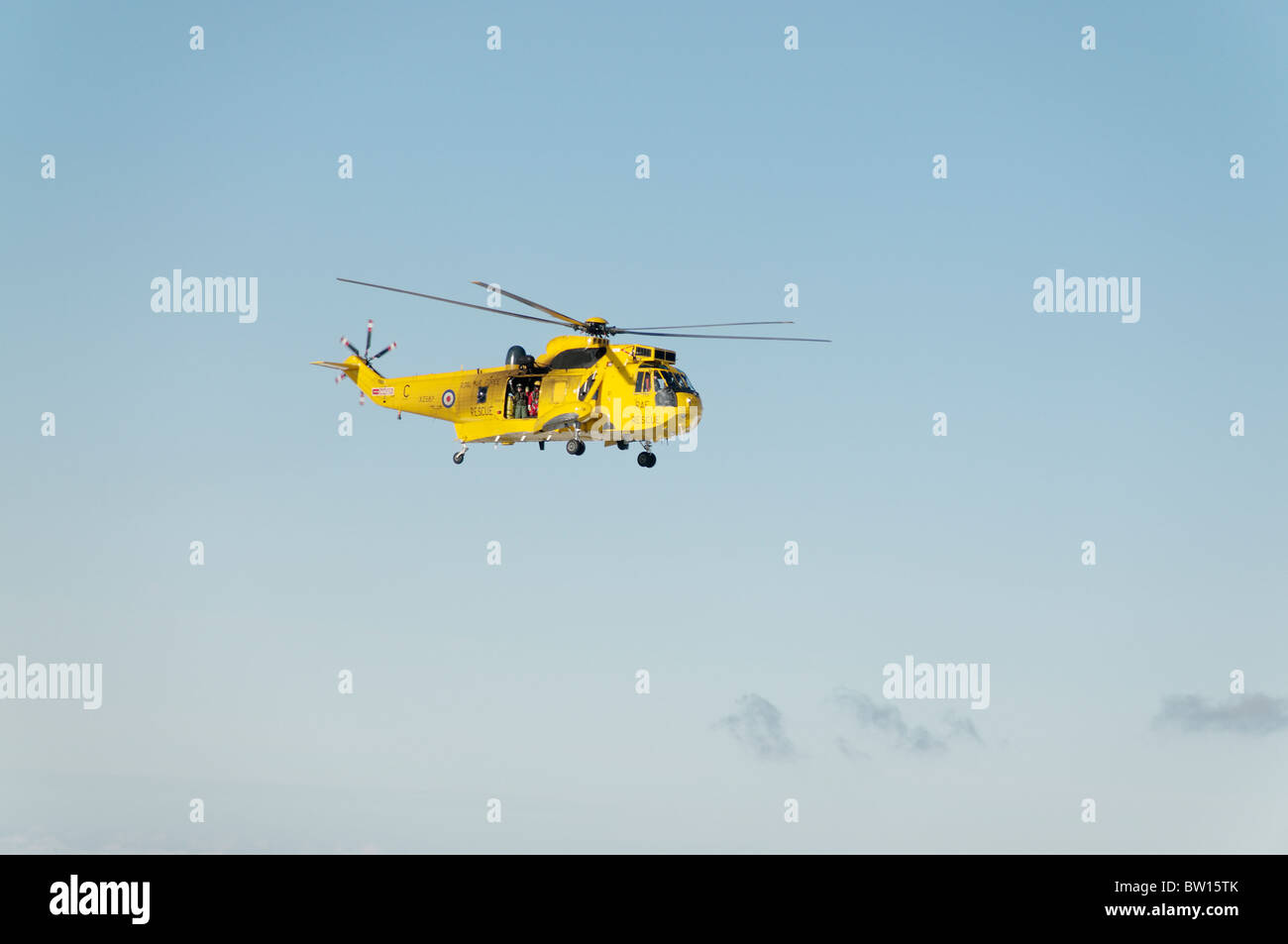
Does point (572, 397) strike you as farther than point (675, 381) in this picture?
Yes

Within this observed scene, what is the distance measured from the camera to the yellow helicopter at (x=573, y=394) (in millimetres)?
85750

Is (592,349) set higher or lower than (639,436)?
higher

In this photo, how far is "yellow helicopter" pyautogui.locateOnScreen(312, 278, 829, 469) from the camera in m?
85.8

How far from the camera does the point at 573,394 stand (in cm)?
8881
